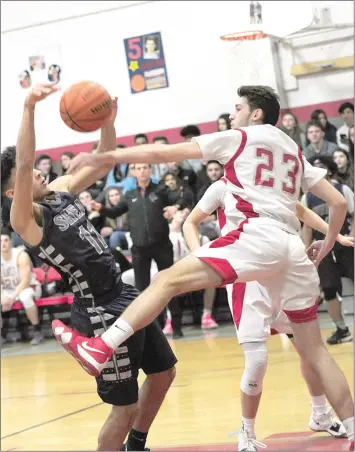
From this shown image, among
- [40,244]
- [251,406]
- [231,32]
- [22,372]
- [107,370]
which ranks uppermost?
[231,32]

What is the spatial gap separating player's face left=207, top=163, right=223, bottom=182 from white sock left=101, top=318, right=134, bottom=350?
284 inches

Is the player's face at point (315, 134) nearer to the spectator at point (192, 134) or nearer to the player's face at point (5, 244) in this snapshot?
the spectator at point (192, 134)

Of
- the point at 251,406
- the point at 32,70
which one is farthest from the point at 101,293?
the point at 32,70

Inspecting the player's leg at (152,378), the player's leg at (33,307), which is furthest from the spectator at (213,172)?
the player's leg at (152,378)

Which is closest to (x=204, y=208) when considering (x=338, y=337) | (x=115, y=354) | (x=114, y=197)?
(x=115, y=354)

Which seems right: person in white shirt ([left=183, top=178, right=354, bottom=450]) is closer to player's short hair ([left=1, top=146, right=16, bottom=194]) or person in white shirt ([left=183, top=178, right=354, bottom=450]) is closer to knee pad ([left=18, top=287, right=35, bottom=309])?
player's short hair ([left=1, top=146, right=16, bottom=194])

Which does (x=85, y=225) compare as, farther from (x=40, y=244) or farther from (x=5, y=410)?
(x=5, y=410)

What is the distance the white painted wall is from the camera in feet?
43.5

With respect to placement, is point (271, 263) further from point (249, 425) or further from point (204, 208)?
point (249, 425)

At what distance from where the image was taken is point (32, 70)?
1484cm

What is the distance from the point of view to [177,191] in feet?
35.7

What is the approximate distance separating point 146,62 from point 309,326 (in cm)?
1037

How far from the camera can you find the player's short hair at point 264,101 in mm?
4340

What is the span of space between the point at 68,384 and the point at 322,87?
645cm
